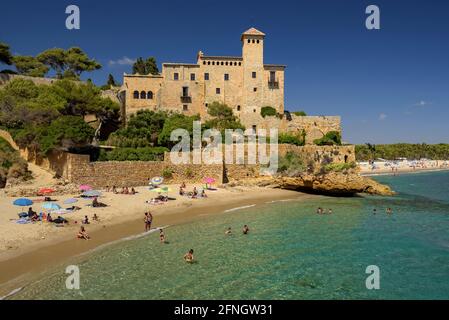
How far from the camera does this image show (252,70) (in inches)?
1880

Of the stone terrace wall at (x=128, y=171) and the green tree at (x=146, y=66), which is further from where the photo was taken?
the green tree at (x=146, y=66)

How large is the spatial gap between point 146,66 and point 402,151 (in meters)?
76.4

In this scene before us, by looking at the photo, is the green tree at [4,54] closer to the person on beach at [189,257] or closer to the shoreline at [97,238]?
the shoreline at [97,238]

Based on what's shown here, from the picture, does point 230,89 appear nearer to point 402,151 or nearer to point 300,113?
point 300,113

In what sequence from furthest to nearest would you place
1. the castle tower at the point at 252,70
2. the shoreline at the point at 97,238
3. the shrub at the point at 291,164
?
the castle tower at the point at 252,70 < the shrub at the point at 291,164 < the shoreline at the point at 97,238

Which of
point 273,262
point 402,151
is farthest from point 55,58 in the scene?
point 402,151

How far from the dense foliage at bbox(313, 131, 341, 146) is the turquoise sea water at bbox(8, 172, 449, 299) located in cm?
1865

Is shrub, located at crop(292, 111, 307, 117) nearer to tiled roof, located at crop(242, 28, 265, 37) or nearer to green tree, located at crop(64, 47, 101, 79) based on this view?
tiled roof, located at crop(242, 28, 265, 37)

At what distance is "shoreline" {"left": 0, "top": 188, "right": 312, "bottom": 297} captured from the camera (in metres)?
13.4

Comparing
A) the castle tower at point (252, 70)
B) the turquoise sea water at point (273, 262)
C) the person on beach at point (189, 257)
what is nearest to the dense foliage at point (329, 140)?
the castle tower at point (252, 70)

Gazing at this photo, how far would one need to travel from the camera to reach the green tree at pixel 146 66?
56.7m

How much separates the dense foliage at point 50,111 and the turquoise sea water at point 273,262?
552 inches
